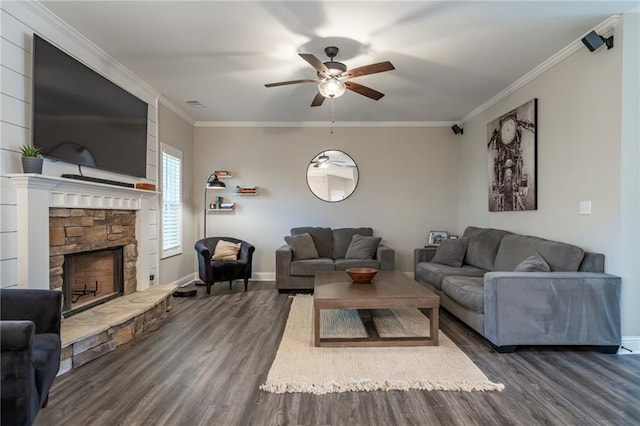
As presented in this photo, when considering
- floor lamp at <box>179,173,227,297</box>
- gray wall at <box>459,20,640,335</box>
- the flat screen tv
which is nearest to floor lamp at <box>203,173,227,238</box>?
floor lamp at <box>179,173,227,297</box>

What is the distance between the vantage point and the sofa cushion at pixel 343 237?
5668 mm

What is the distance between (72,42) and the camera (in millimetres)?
3133

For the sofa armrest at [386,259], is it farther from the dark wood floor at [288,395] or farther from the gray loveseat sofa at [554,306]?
the gray loveseat sofa at [554,306]

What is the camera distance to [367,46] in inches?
132

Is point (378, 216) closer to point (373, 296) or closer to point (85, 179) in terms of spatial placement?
point (373, 296)

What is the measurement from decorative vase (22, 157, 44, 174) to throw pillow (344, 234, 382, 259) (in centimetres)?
389

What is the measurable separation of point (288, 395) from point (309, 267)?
280 centimetres

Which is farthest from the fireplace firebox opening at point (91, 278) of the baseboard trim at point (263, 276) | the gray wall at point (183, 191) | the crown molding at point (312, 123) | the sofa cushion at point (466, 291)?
the sofa cushion at point (466, 291)

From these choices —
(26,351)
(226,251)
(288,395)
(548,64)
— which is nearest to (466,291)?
(288,395)

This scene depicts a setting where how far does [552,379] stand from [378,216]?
3856 mm

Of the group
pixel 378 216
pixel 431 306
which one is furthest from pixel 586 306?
pixel 378 216

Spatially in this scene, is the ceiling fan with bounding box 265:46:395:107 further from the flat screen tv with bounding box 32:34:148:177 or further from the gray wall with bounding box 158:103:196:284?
the gray wall with bounding box 158:103:196:284

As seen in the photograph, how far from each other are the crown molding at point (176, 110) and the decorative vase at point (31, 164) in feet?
8.10

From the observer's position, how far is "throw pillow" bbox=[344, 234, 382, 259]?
5.30 m
